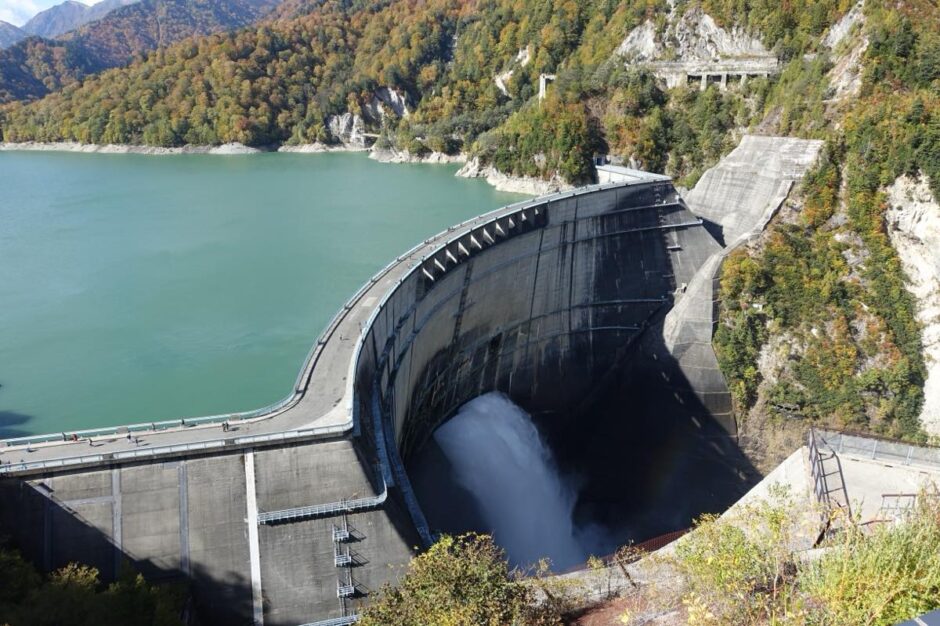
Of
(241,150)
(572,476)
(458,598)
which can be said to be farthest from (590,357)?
(241,150)

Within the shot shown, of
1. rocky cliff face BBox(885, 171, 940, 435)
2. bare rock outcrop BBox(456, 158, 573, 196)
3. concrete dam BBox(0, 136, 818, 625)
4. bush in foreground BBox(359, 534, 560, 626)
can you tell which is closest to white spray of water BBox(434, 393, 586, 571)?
concrete dam BBox(0, 136, 818, 625)

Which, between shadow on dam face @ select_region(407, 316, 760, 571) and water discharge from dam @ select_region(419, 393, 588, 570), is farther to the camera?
shadow on dam face @ select_region(407, 316, 760, 571)

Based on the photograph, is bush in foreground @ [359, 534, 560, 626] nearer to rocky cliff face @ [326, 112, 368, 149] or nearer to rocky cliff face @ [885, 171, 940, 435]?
rocky cliff face @ [885, 171, 940, 435]

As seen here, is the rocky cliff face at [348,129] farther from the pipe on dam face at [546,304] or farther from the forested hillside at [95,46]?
the forested hillside at [95,46]

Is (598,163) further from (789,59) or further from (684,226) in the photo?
(684,226)

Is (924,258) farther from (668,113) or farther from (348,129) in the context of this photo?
(348,129)

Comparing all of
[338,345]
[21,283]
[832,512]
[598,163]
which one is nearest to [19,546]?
[338,345]

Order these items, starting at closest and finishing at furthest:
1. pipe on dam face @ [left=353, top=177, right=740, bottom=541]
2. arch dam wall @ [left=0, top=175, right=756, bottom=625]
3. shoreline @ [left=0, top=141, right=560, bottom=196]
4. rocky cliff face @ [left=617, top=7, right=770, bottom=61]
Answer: arch dam wall @ [left=0, top=175, right=756, bottom=625]
pipe on dam face @ [left=353, top=177, right=740, bottom=541]
rocky cliff face @ [left=617, top=7, right=770, bottom=61]
shoreline @ [left=0, top=141, right=560, bottom=196]
